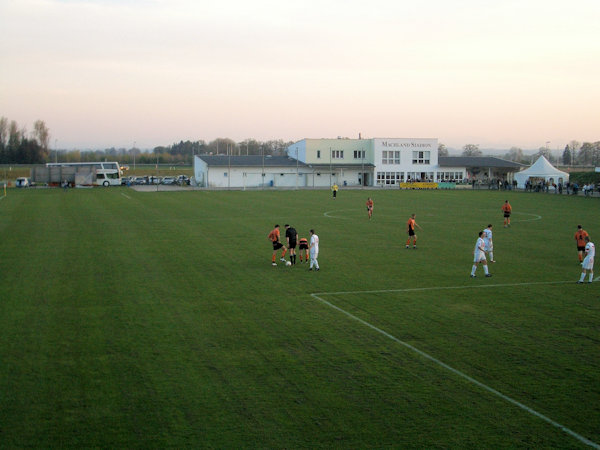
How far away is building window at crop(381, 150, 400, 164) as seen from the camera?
343ft

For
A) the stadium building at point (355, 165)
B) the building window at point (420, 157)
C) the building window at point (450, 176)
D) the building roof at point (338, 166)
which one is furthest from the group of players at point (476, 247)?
the building window at point (450, 176)

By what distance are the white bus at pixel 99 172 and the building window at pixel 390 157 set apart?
4690 cm

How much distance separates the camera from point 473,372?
1234 cm

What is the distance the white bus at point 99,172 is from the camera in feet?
322

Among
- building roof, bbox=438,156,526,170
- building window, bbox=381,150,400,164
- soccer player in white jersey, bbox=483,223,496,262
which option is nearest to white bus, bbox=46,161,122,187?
building window, bbox=381,150,400,164

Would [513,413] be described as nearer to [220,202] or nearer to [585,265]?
[585,265]

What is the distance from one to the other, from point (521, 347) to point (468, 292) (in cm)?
587

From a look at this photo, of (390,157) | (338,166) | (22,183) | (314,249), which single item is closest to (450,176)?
(390,157)

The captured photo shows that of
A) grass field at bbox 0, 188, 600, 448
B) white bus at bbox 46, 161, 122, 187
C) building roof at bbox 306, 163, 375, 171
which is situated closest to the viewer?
grass field at bbox 0, 188, 600, 448

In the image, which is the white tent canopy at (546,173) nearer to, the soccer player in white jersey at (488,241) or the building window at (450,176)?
the building window at (450,176)

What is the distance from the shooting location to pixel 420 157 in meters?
106

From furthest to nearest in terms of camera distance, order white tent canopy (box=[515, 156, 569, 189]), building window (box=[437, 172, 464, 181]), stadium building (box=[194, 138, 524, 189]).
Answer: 1. building window (box=[437, 172, 464, 181])
2. stadium building (box=[194, 138, 524, 189])
3. white tent canopy (box=[515, 156, 569, 189])

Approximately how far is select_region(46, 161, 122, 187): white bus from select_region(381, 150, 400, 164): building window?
154ft

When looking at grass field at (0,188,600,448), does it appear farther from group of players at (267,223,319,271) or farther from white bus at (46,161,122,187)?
white bus at (46,161,122,187)
